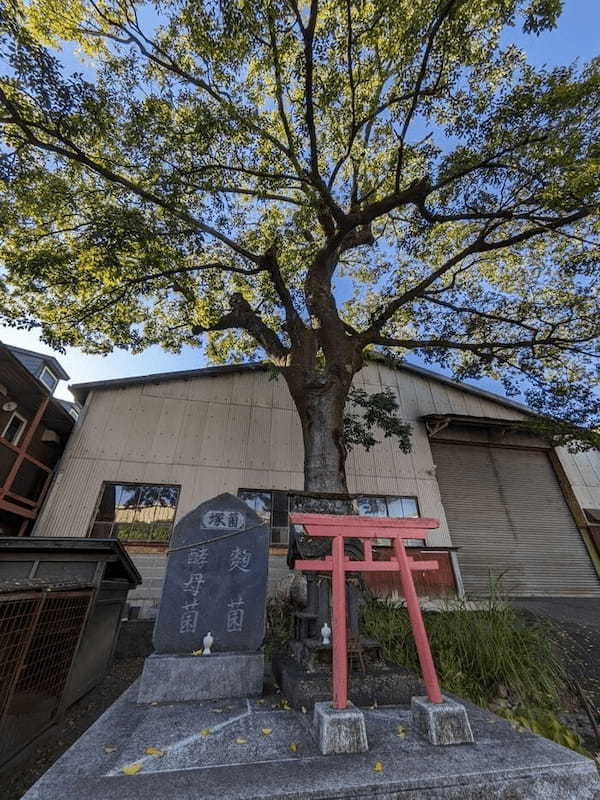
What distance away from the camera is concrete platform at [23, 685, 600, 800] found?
1753 mm

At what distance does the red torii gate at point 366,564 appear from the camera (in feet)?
8.30

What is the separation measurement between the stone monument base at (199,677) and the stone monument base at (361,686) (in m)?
0.37

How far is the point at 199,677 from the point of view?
3174mm

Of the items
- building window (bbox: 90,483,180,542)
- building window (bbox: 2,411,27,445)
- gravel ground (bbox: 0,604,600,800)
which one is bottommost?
gravel ground (bbox: 0,604,600,800)

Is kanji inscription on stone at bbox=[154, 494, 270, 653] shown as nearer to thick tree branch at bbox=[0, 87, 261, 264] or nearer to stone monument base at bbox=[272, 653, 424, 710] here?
stone monument base at bbox=[272, 653, 424, 710]

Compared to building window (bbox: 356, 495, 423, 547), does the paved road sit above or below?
below

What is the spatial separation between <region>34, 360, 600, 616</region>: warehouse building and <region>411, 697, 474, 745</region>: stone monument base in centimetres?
564

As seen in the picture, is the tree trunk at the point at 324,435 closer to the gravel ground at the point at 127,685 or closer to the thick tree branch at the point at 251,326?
the thick tree branch at the point at 251,326

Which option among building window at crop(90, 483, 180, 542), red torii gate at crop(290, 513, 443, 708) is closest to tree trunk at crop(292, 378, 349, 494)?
red torii gate at crop(290, 513, 443, 708)

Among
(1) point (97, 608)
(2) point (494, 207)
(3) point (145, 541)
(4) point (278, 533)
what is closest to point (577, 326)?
(2) point (494, 207)

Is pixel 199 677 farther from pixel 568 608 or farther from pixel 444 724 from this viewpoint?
pixel 568 608

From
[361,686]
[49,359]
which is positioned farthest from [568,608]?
[49,359]

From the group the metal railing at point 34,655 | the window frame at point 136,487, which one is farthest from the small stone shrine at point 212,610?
A: the window frame at point 136,487

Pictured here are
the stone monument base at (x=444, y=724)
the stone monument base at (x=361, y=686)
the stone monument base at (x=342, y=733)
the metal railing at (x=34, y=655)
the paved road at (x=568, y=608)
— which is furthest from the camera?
the paved road at (x=568, y=608)
